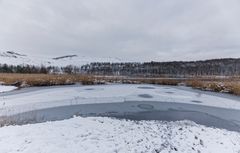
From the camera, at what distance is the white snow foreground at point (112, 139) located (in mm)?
5254

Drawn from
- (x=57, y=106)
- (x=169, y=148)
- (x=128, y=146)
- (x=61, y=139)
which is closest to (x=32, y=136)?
(x=61, y=139)

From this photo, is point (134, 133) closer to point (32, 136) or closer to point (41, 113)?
point (32, 136)

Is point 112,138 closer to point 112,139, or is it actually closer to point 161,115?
point 112,139

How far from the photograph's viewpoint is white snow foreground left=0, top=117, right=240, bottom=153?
207 inches

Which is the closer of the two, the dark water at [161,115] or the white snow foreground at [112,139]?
the white snow foreground at [112,139]

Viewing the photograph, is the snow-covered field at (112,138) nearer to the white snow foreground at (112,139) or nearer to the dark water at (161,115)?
the white snow foreground at (112,139)

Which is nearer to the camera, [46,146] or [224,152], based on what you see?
[46,146]

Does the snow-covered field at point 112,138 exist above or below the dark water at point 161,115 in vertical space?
above

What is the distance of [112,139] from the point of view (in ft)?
19.9

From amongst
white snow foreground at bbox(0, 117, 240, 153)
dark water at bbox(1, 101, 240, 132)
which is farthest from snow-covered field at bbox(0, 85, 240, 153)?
dark water at bbox(1, 101, 240, 132)

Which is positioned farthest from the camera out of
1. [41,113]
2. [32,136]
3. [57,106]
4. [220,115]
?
[57,106]

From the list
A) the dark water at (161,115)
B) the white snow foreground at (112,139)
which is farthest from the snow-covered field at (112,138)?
the dark water at (161,115)

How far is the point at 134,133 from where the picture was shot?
6.82 metres

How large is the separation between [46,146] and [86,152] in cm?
102
